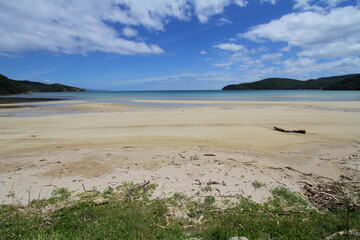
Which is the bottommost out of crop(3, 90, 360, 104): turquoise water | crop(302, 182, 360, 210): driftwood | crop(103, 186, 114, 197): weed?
crop(302, 182, 360, 210): driftwood

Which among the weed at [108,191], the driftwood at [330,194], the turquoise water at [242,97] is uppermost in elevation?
the turquoise water at [242,97]

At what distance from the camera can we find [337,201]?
433 cm

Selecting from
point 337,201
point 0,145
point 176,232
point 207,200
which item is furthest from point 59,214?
point 0,145

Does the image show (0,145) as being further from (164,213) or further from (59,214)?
(164,213)

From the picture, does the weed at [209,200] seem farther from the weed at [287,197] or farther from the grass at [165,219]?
the weed at [287,197]

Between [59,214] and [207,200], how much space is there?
3.38 metres

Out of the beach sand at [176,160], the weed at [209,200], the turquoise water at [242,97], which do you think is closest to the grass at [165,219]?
the weed at [209,200]

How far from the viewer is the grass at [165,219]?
10.6 ft

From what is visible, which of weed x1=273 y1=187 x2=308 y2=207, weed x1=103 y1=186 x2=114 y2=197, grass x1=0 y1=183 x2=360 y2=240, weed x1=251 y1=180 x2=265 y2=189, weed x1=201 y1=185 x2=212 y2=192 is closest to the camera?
grass x1=0 y1=183 x2=360 y2=240

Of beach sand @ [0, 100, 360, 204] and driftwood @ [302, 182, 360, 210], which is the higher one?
beach sand @ [0, 100, 360, 204]

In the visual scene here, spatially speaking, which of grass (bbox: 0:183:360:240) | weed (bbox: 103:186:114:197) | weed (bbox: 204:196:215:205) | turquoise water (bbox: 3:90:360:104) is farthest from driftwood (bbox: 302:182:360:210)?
turquoise water (bbox: 3:90:360:104)

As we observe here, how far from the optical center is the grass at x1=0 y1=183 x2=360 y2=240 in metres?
3.24

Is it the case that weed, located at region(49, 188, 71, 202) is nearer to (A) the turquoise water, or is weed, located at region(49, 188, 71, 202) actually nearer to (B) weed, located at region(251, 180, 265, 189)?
(B) weed, located at region(251, 180, 265, 189)

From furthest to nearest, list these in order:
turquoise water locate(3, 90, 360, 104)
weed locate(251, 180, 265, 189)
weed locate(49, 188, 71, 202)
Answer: turquoise water locate(3, 90, 360, 104), weed locate(251, 180, 265, 189), weed locate(49, 188, 71, 202)
